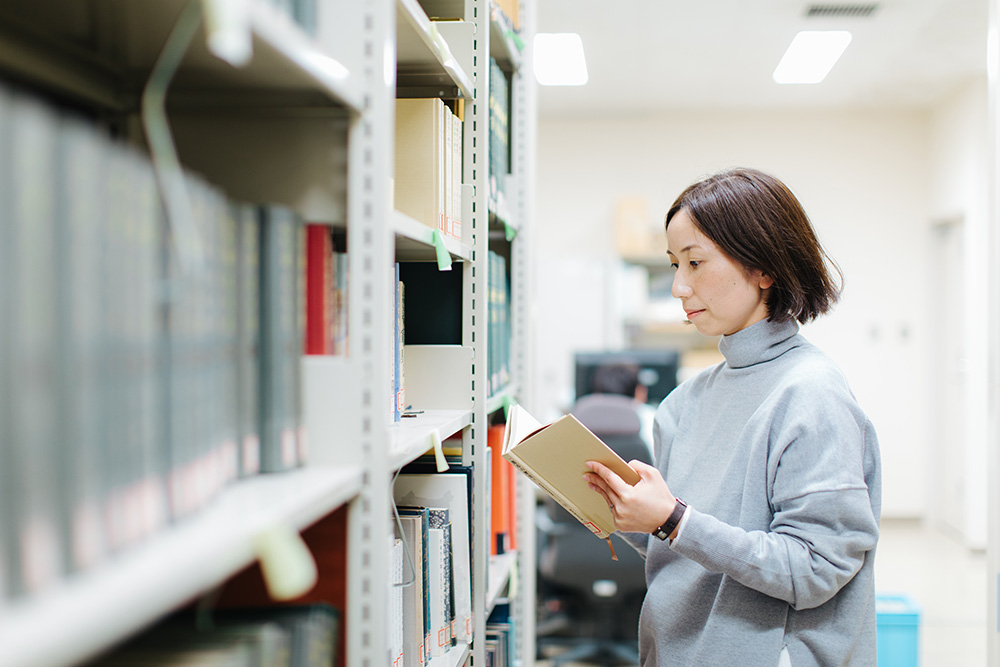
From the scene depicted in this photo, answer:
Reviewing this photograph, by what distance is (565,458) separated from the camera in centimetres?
122

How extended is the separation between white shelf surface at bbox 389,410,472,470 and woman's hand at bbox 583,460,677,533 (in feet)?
0.79

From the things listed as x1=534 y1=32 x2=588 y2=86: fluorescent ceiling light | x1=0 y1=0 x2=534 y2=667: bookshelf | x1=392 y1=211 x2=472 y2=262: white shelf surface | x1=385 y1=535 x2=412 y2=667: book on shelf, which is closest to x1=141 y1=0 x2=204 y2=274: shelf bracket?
x1=0 y1=0 x2=534 y2=667: bookshelf

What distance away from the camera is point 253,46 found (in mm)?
623

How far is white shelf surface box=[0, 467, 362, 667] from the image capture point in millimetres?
386

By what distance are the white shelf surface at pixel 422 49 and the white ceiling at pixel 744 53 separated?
2691 millimetres

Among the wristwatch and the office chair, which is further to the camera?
the office chair

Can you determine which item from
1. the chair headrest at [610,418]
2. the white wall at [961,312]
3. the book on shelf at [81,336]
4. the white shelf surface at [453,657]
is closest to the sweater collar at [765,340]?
the white shelf surface at [453,657]

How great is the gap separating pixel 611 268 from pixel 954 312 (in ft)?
7.75

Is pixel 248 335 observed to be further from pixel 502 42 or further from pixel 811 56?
pixel 811 56

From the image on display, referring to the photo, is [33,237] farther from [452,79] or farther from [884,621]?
[884,621]

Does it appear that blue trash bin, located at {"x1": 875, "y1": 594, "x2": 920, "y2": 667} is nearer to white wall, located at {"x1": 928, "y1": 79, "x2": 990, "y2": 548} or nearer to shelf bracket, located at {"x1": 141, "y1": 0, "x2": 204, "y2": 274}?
white wall, located at {"x1": 928, "y1": 79, "x2": 990, "y2": 548}

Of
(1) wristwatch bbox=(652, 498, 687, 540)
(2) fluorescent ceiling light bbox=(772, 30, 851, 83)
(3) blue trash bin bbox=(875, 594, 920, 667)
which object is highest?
(2) fluorescent ceiling light bbox=(772, 30, 851, 83)

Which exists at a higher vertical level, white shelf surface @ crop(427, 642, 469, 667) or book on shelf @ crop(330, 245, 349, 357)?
book on shelf @ crop(330, 245, 349, 357)

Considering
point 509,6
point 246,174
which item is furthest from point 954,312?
point 246,174
